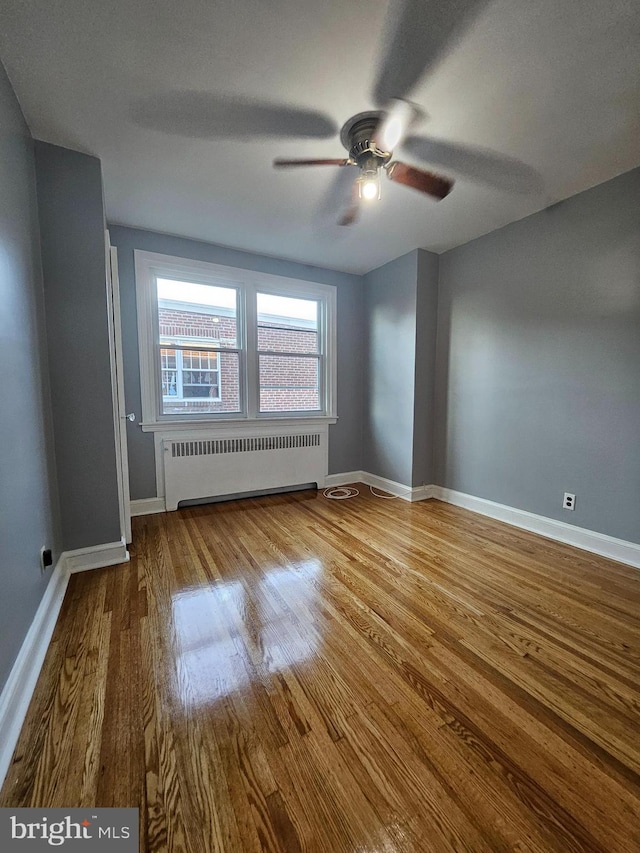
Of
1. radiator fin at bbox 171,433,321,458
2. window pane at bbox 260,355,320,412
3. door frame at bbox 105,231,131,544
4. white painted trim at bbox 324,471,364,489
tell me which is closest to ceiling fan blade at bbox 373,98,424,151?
door frame at bbox 105,231,131,544

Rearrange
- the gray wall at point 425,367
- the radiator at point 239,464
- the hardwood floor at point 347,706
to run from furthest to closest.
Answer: the gray wall at point 425,367 < the radiator at point 239,464 < the hardwood floor at point 347,706

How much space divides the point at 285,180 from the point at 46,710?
297 cm

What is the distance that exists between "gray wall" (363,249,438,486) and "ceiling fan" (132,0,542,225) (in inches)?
53.5

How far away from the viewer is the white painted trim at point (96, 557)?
6.91 ft

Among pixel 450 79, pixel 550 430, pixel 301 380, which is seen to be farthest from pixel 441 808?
pixel 301 380

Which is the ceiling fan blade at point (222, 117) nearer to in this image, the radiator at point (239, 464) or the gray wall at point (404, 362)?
the gray wall at point (404, 362)

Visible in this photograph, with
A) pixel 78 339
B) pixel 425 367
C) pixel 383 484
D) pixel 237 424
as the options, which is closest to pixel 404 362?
pixel 425 367

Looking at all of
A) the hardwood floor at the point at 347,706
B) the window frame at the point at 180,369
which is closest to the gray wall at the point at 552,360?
the hardwood floor at the point at 347,706

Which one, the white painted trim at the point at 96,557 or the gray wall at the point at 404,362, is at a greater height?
the gray wall at the point at 404,362

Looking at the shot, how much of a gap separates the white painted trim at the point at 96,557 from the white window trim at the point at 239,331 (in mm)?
1190

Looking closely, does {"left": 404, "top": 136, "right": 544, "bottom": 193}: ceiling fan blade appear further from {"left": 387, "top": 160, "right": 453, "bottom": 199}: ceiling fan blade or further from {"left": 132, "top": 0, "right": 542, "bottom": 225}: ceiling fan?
{"left": 387, "top": 160, "right": 453, "bottom": 199}: ceiling fan blade

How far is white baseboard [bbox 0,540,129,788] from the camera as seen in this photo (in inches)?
41.4

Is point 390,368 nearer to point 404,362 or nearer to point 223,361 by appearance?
point 404,362

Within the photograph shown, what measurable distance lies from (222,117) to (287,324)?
211 cm
